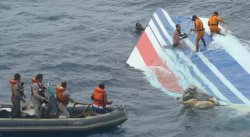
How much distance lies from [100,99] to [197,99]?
4.64 m

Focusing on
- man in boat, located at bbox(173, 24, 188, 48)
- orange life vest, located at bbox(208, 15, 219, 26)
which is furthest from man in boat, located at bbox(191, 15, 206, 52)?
orange life vest, located at bbox(208, 15, 219, 26)

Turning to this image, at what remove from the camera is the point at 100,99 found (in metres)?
21.8

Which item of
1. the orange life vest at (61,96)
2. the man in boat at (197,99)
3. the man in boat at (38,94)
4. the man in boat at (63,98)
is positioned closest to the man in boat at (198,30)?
the man in boat at (197,99)

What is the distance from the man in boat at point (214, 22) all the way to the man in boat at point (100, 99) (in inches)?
442

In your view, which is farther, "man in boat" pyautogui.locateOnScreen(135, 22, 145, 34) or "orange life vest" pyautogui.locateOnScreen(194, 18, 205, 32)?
"man in boat" pyautogui.locateOnScreen(135, 22, 145, 34)

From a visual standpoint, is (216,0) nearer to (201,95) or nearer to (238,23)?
(238,23)

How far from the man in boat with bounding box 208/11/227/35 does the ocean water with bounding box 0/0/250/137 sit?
1.65m

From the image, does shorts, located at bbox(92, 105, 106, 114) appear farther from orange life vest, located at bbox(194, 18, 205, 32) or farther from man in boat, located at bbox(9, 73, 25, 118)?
orange life vest, located at bbox(194, 18, 205, 32)

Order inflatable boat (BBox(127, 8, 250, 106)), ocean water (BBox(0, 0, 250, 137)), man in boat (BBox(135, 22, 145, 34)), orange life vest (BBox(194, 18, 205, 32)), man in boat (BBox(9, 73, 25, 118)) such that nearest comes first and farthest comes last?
man in boat (BBox(9, 73, 25, 118)) < ocean water (BBox(0, 0, 250, 137)) < inflatable boat (BBox(127, 8, 250, 106)) < orange life vest (BBox(194, 18, 205, 32)) < man in boat (BBox(135, 22, 145, 34))

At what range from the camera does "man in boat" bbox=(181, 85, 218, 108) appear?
928 inches

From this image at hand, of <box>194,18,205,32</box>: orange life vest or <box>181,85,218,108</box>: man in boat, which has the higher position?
<box>194,18,205,32</box>: orange life vest

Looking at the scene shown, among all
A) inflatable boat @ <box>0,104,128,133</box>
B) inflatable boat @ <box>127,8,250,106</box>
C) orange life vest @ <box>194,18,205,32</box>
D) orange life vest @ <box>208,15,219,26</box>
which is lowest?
inflatable boat @ <box>0,104,128,133</box>

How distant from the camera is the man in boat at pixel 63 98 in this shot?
21.6 m

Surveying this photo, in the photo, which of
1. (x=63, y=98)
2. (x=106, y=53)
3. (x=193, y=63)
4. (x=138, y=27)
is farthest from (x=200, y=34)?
(x=63, y=98)
